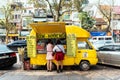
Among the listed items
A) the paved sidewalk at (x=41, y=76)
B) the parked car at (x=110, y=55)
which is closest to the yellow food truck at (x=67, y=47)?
the paved sidewalk at (x=41, y=76)

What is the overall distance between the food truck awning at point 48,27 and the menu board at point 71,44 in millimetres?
487

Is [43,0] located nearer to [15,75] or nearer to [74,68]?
[74,68]

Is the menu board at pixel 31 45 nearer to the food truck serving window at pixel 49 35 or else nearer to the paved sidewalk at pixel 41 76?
the food truck serving window at pixel 49 35

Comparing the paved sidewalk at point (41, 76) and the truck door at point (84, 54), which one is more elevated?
the truck door at point (84, 54)

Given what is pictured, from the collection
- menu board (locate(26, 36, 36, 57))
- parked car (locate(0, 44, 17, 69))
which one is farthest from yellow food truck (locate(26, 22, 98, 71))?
parked car (locate(0, 44, 17, 69))

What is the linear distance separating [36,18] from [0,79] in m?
66.0

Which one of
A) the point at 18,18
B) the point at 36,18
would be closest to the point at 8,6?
the point at 36,18

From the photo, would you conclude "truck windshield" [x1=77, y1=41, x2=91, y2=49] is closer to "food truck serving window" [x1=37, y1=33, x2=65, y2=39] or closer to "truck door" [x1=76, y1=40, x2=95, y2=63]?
"truck door" [x1=76, y1=40, x2=95, y2=63]

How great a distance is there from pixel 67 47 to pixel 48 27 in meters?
1.46

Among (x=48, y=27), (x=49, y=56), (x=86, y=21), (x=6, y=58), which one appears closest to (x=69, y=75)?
(x=49, y=56)

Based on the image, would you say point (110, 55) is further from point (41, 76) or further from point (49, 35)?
point (41, 76)

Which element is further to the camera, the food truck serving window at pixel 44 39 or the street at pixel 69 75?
the food truck serving window at pixel 44 39

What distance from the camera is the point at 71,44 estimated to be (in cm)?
1781

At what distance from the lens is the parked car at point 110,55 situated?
18250 mm
